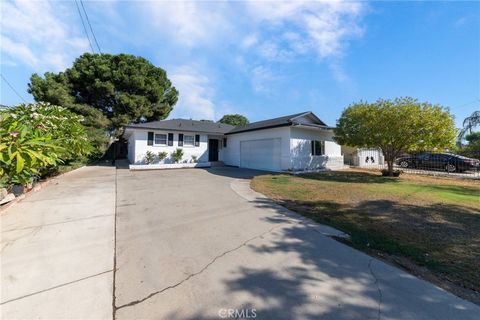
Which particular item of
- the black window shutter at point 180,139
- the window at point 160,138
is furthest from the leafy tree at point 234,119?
the window at point 160,138

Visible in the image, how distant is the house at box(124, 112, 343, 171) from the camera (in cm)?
1434

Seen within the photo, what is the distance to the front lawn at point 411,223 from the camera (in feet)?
10.3

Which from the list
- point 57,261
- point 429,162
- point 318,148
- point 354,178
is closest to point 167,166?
point 318,148

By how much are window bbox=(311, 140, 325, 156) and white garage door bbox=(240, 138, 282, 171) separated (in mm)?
2900

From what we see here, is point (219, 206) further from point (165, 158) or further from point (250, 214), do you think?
point (165, 158)

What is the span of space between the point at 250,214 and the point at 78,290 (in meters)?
3.68

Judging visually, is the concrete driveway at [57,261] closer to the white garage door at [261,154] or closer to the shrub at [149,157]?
the shrub at [149,157]

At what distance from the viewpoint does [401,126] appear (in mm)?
10805

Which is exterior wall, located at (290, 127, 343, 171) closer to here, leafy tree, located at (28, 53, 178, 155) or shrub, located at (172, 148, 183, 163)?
shrub, located at (172, 148, 183, 163)

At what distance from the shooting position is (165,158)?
55.0 feet

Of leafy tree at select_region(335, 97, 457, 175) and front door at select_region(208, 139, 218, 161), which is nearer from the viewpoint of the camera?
leafy tree at select_region(335, 97, 457, 175)

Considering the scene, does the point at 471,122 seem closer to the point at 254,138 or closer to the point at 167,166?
the point at 254,138

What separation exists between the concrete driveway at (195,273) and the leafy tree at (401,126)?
30.4 ft

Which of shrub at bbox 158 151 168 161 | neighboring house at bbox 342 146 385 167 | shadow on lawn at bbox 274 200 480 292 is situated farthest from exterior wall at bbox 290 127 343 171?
shrub at bbox 158 151 168 161
